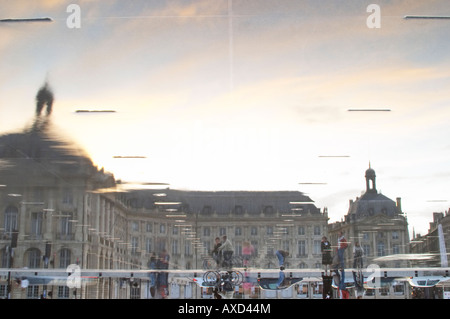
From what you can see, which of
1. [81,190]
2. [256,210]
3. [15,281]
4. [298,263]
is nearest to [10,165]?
[81,190]

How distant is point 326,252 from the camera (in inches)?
295

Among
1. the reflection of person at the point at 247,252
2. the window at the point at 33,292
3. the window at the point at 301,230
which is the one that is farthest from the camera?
the window at the point at 301,230

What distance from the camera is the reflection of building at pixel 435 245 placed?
24.3ft

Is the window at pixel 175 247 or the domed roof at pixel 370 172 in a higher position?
the domed roof at pixel 370 172

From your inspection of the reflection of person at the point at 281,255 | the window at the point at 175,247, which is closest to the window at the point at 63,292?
the window at the point at 175,247

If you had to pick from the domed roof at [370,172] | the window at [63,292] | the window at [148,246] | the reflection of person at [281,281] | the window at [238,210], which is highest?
the domed roof at [370,172]

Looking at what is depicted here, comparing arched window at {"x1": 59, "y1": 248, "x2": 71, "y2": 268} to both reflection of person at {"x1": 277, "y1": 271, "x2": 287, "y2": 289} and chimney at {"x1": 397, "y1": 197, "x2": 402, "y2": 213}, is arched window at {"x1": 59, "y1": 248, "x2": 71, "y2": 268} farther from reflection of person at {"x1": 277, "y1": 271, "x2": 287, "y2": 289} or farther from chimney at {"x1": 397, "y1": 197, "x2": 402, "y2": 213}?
chimney at {"x1": 397, "y1": 197, "x2": 402, "y2": 213}

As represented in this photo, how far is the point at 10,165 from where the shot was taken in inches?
305

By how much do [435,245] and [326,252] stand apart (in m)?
1.18

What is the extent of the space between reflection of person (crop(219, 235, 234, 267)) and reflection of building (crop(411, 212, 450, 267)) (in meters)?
2.01

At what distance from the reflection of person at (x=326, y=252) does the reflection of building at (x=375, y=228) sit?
85 mm

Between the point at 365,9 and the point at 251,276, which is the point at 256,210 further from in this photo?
the point at 365,9

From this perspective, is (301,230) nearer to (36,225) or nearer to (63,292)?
(63,292)

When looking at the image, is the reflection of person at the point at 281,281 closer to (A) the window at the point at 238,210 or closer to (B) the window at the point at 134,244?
(A) the window at the point at 238,210
